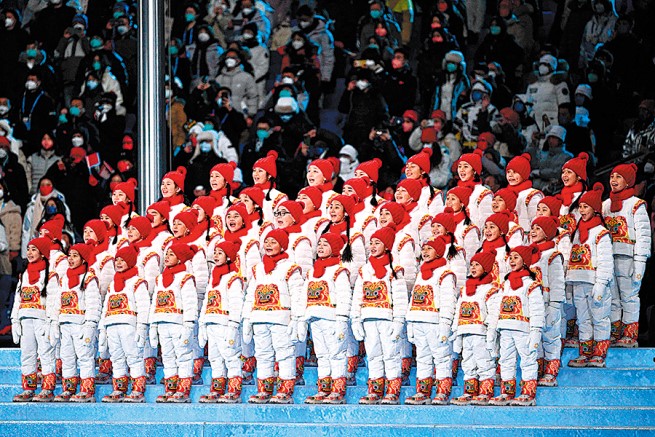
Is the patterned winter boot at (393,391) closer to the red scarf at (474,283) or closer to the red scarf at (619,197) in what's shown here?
the red scarf at (474,283)

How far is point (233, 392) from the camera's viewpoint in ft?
38.2

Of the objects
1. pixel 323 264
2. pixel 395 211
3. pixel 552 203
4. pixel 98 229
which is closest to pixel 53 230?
pixel 98 229

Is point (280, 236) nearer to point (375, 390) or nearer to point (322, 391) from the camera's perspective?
point (322, 391)

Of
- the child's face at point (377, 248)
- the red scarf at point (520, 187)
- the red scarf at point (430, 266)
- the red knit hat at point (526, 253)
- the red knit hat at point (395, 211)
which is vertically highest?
the red scarf at point (520, 187)

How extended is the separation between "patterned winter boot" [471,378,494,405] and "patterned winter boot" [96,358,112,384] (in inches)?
132

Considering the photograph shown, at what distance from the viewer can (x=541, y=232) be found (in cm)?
1145

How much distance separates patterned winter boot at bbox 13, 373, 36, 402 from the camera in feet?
40.4

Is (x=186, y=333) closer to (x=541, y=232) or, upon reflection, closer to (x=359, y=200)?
(x=359, y=200)

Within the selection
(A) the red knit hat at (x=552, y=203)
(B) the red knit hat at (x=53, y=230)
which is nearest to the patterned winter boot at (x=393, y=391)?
(A) the red knit hat at (x=552, y=203)

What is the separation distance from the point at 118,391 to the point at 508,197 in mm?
3497

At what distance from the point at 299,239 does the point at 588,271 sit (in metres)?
2.31

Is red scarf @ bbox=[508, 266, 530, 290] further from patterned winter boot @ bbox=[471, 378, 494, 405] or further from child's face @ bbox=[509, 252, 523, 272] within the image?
patterned winter boot @ bbox=[471, 378, 494, 405]

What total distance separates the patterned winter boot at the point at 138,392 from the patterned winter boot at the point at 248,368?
0.81 metres

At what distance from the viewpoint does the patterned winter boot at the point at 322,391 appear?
11.3 metres
